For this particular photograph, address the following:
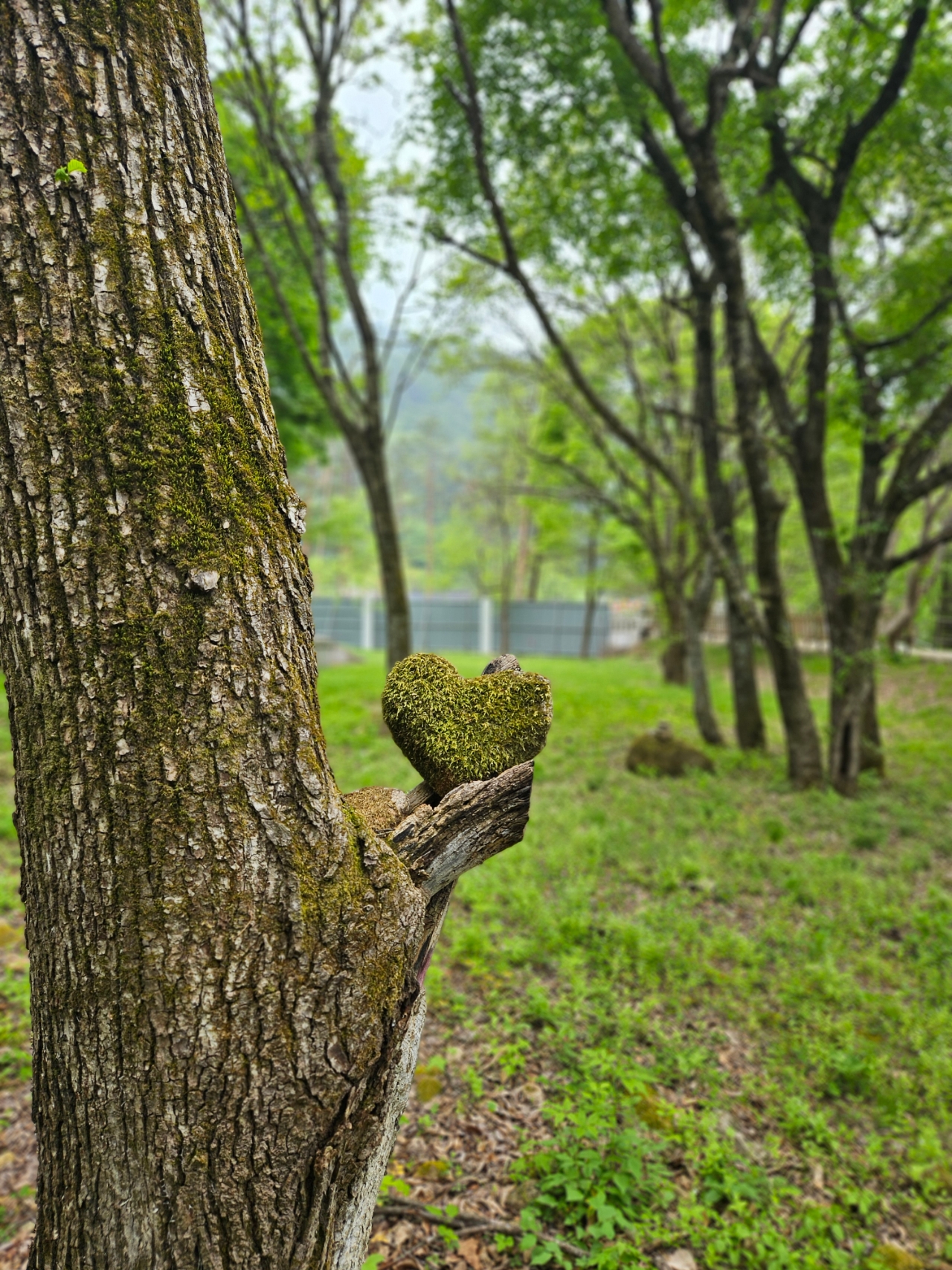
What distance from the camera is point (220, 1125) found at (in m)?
1.03

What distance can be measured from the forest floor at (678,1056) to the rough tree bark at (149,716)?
1173 mm

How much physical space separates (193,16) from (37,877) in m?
1.47

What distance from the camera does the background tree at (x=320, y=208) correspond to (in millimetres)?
6684

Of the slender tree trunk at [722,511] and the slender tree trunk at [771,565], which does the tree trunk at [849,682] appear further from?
the slender tree trunk at [722,511]

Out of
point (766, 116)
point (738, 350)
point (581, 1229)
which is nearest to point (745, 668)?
point (738, 350)

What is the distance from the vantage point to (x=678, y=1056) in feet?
8.80

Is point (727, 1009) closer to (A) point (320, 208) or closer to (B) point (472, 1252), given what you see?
(B) point (472, 1252)

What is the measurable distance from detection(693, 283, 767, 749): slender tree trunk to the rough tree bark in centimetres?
671

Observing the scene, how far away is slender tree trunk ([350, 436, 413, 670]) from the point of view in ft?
25.9

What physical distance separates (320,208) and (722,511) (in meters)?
7.16

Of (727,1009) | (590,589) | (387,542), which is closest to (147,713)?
(727,1009)

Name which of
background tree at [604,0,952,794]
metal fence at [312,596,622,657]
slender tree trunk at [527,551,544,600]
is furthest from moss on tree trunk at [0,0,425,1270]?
metal fence at [312,596,622,657]

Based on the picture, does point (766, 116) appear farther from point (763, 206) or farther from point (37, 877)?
point (37, 877)

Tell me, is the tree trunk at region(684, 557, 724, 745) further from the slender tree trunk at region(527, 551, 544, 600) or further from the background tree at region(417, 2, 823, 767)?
the slender tree trunk at region(527, 551, 544, 600)
